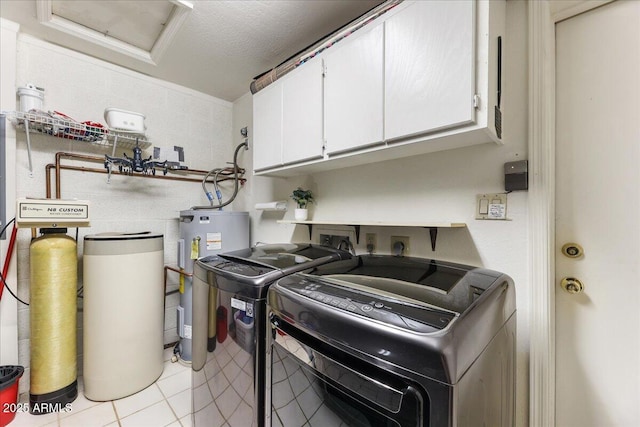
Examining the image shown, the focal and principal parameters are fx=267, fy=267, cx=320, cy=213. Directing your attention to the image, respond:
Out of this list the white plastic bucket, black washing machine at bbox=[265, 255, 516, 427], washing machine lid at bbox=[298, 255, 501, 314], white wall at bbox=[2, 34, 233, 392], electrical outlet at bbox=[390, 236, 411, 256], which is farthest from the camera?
white wall at bbox=[2, 34, 233, 392]

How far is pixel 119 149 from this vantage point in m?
2.24

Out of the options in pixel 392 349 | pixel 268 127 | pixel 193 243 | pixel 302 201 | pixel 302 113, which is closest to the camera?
pixel 392 349

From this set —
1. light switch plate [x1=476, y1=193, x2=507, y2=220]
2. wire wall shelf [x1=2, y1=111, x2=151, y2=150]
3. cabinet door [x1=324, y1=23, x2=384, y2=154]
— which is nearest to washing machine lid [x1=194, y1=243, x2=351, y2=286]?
cabinet door [x1=324, y1=23, x2=384, y2=154]

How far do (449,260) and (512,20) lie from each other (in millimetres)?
1127

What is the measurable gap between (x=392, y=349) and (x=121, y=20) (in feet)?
7.98

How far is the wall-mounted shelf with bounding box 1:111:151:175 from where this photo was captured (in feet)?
5.56


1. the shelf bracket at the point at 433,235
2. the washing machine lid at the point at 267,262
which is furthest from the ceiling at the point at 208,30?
the washing machine lid at the point at 267,262

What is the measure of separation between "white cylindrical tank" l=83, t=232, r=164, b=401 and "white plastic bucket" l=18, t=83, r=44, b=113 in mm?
911

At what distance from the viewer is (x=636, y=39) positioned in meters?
1.03

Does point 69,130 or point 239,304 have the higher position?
point 69,130

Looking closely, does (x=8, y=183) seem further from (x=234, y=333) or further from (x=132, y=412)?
(x=234, y=333)

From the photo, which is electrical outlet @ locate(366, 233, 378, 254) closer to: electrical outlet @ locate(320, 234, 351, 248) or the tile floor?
electrical outlet @ locate(320, 234, 351, 248)

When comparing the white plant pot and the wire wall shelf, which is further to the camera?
the white plant pot

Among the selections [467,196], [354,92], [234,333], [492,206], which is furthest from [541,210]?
[234,333]
